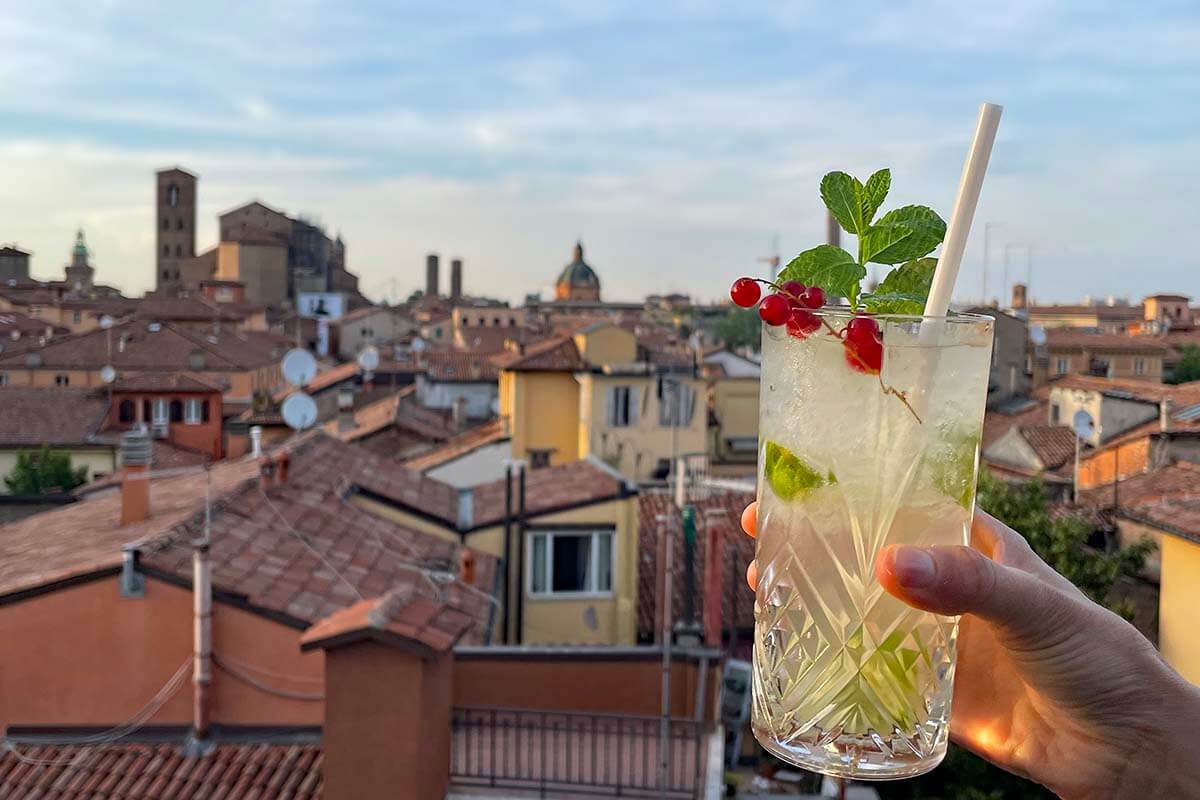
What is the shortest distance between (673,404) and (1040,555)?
41.6 feet

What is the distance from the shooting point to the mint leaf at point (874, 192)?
1.62m

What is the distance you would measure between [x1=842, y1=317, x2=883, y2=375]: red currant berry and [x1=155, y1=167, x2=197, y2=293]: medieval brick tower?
87.4 meters

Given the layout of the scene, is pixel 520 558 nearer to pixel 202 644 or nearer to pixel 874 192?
pixel 202 644

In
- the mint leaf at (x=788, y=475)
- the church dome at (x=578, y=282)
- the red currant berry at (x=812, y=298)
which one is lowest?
the mint leaf at (x=788, y=475)

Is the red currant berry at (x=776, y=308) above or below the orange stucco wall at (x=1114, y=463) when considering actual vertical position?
above

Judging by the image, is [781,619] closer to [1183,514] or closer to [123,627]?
[1183,514]

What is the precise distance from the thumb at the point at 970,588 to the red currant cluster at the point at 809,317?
0.27 metres

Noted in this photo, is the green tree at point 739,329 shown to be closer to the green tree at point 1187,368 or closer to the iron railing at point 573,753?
the green tree at point 1187,368

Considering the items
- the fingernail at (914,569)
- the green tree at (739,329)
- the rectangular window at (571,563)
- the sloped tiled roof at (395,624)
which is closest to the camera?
the fingernail at (914,569)

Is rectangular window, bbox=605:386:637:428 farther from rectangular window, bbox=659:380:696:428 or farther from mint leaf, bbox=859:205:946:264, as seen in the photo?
mint leaf, bbox=859:205:946:264

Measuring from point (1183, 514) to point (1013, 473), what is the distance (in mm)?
10480

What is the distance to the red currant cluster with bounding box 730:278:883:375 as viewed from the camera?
159cm

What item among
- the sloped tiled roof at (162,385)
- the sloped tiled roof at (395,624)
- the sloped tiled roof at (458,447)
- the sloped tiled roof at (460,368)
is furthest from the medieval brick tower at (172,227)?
the sloped tiled roof at (395,624)

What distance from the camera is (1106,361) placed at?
1469 inches
